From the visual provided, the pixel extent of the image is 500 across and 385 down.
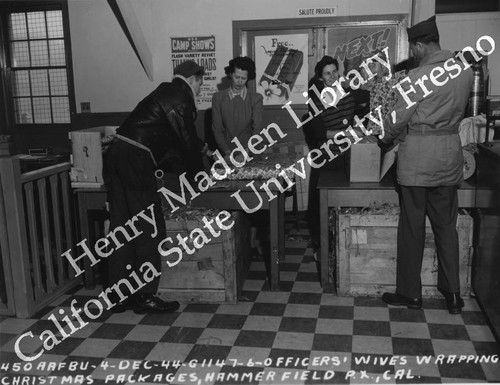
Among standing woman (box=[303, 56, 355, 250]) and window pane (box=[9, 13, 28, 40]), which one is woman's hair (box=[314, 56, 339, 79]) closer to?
standing woman (box=[303, 56, 355, 250])

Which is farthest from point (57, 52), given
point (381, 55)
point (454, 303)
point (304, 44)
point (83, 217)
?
point (454, 303)

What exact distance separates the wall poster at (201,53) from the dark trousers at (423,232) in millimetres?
3315

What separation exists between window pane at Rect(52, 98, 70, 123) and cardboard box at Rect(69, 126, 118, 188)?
301 cm

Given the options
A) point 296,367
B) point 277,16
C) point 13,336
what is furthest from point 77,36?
point 296,367

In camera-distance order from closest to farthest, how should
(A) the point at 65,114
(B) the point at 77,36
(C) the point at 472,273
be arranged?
(C) the point at 472,273 < (B) the point at 77,36 < (A) the point at 65,114

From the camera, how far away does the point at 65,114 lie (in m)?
7.12

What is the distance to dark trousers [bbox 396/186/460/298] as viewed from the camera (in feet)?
12.1

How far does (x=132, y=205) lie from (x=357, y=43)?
11.5ft

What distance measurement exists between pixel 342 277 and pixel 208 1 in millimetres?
3773

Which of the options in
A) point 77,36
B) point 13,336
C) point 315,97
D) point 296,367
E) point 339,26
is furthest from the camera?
point 77,36

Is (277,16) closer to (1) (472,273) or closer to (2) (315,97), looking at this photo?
(2) (315,97)

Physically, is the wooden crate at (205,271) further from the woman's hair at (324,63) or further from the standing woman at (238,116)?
the woman's hair at (324,63)

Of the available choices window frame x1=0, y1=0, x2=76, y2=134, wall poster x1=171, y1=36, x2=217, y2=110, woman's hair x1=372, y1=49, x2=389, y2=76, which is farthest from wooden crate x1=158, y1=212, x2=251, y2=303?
window frame x1=0, y1=0, x2=76, y2=134

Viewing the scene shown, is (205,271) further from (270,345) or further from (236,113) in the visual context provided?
(236,113)
